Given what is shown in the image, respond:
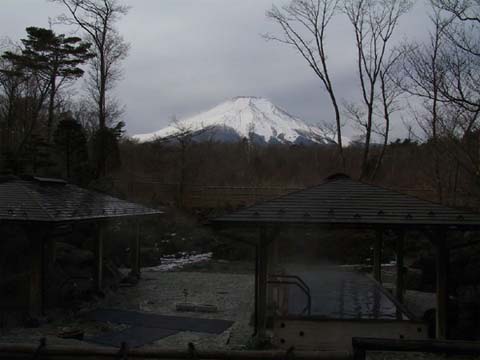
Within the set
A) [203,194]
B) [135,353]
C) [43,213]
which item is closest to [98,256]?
[43,213]

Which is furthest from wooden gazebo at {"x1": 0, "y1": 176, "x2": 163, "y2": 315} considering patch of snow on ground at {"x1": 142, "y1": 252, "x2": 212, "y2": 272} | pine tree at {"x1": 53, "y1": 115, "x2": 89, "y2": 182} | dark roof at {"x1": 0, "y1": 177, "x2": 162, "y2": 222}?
pine tree at {"x1": 53, "y1": 115, "x2": 89, "y2": 182}

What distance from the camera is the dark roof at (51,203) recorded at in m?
9.40

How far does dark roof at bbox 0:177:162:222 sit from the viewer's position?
9.40m

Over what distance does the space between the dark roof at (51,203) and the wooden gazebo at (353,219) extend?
4.03 meters

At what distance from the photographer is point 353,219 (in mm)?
7480

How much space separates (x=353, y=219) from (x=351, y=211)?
31cm

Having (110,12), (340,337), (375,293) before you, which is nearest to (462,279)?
(375,293)

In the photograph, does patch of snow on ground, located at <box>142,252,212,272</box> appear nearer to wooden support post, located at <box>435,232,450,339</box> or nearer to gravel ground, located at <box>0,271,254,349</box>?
gravel ground, located at <box>0,271,254,349</box>

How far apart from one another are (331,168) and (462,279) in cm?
1964

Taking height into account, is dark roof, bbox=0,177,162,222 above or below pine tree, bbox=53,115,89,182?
below

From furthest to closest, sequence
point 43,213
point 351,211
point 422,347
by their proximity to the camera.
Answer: point 43,213
point 351,211
point 422,347

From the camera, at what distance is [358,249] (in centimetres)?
2138

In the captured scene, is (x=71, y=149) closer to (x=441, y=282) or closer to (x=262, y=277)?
(x=262, y=277)

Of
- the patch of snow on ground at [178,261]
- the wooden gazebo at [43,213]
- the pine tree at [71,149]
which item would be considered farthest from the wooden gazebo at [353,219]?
the pine tree at [71,149]
